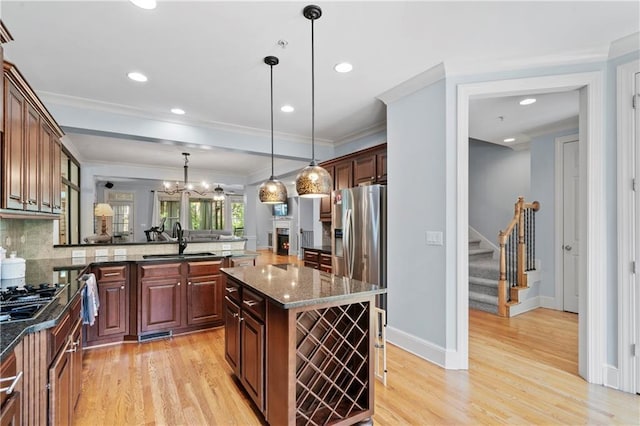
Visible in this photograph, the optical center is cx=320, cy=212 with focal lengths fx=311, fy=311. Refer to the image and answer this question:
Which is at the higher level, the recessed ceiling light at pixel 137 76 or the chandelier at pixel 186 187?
the recessed ceiling light at pixel 137 76

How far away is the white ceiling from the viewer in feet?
6.80

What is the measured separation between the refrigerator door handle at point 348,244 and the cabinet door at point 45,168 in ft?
9.84

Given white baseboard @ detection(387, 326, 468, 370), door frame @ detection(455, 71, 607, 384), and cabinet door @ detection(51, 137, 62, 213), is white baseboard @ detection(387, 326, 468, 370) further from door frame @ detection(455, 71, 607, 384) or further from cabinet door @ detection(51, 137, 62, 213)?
cabinet door @ detection(51, 137, 62, 213)

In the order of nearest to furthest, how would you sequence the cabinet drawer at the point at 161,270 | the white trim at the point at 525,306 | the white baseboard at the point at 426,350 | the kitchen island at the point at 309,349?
1. the kitchen island at the point at 309,349
2. the white baseboard at the point at 426,350
3. the cabinet drawer at the point at 161,270
4. the white trim at the point at 525,306

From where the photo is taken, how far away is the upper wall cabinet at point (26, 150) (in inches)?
76.9

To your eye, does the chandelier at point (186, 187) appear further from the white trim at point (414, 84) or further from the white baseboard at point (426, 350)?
the white baseboard at point (426, 350)

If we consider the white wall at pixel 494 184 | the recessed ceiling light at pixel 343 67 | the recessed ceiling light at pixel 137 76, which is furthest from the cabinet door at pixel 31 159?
the white wall at pixel 494 184

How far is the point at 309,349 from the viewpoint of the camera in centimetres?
203

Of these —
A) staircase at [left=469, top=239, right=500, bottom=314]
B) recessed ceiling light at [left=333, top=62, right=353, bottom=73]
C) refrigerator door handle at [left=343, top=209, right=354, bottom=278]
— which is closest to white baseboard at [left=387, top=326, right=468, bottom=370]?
refrigerator door handle at [left=343, top=209, right=354, bottom=278]

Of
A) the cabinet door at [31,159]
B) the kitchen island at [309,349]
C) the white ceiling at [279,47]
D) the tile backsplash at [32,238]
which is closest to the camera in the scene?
the kitchen island at [309,349]

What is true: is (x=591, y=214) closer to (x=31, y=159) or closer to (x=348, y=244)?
(x=348, y=244)

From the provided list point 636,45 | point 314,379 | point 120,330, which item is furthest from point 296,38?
point 120,330

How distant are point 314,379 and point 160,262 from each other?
242cm

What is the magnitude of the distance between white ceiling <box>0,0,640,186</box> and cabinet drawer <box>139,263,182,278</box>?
5.89ft
